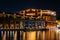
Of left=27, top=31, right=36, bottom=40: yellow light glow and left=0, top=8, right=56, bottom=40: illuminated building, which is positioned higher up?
left=0, top=8, right=56, bottom=40: illuminated building

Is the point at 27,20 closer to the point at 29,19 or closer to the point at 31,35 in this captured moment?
the point at 29,19

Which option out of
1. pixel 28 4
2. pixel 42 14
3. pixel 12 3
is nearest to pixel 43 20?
pixel 42 14

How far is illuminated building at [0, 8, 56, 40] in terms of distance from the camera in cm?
244

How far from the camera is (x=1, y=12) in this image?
242 cm

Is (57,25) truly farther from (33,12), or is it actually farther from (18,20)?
(18,20)

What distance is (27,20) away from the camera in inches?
97.1

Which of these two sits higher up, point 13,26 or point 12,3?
point 12,3

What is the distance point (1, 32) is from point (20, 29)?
0.25m

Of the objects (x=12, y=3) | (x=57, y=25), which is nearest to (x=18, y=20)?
(x=12, y=3)

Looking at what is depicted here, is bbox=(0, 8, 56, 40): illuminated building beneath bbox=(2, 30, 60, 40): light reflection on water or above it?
above

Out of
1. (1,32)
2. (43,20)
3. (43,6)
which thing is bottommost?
(1,32)

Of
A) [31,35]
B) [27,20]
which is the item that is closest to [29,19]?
[27,20]

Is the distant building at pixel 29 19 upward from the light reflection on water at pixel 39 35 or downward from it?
upward

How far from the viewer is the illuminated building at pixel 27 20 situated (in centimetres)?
244
